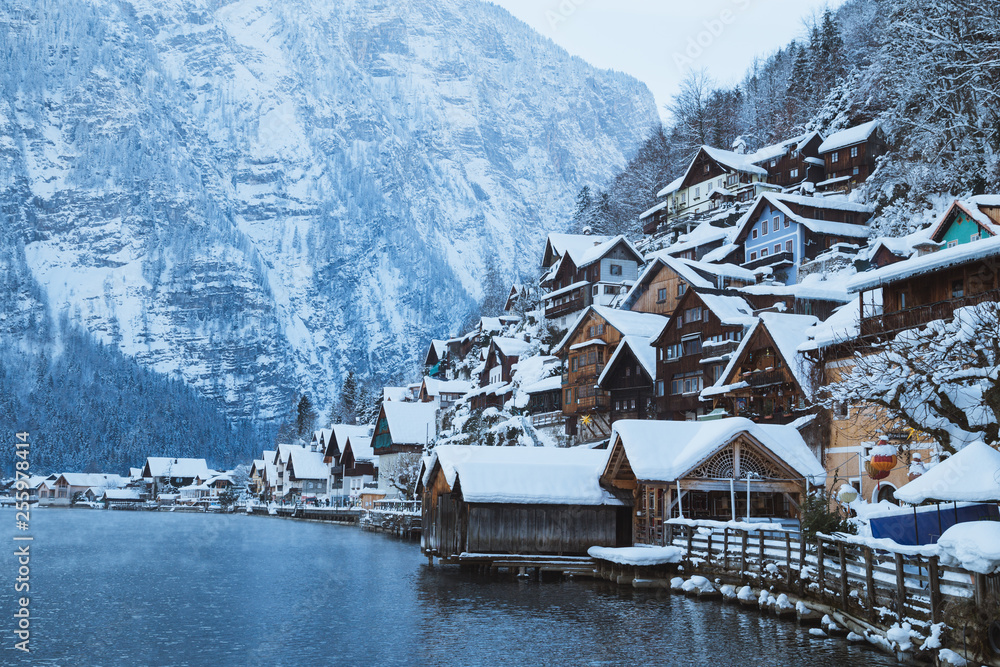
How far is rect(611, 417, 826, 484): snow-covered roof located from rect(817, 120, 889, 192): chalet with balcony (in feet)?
181

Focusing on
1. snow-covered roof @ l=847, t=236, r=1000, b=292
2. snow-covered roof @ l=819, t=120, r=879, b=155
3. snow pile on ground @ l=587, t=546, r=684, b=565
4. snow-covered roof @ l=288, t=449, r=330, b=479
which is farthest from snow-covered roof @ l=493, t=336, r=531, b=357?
snow pile on ground @ l=587, t=546, r=684, b=565

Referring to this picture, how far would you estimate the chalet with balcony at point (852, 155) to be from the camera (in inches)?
3605

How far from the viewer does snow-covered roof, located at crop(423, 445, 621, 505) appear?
4669 cm

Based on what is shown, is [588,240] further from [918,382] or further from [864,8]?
[918,382]

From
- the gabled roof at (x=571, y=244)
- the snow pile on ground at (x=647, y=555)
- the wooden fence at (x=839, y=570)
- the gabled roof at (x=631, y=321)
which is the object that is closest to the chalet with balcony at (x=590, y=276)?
the gabled roof at (x=571, y=244)

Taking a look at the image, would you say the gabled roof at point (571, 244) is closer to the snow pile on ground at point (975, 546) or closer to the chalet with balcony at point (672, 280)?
the chalet with balcony at point (672, 280)

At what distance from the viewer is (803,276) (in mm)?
78000

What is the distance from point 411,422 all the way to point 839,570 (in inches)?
3563

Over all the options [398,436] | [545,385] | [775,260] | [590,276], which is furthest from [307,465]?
[775,260]

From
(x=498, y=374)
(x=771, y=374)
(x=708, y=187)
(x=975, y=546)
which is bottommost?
(x=975, y=546)

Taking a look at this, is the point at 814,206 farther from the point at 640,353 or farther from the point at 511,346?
the point at 511,346

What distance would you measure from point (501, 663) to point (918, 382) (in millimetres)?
14284

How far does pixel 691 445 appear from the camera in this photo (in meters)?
43.4

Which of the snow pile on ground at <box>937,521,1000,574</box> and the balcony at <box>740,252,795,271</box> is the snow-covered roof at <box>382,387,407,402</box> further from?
the snow pile on ground at <box>937,521,1000,574</box>
